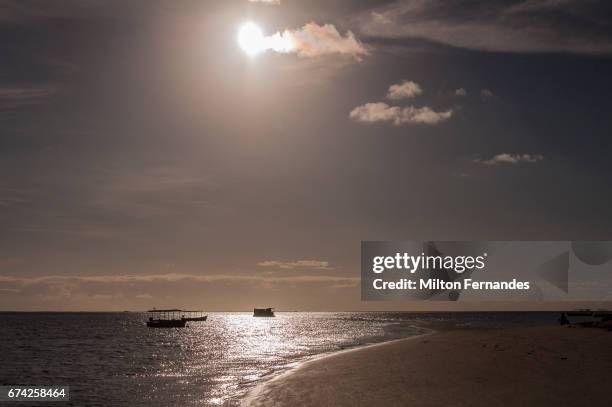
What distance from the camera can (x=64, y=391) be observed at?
40469 mm

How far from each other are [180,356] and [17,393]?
31.5 meters

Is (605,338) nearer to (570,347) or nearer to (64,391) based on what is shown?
(570,347)

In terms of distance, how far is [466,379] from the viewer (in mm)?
27312

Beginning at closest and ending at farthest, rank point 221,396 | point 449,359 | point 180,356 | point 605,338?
point 221,396, point 449,359, point 605,338, point 180,356

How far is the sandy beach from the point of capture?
23078 mm

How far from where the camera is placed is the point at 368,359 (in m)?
41.4

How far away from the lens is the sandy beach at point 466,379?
23.1 meters

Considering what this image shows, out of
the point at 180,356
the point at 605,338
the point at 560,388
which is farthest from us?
the point at 180,356

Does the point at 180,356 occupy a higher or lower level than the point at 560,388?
lower

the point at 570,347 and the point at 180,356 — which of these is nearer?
the point at 570,347

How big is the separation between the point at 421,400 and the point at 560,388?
20.0 ft

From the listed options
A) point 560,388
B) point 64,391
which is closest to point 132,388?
point 64,391

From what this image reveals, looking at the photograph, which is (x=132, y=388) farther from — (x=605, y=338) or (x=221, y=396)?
(x=605, y=338)

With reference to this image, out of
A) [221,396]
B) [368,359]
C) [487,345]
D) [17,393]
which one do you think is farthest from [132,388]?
[487,345]
